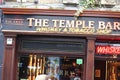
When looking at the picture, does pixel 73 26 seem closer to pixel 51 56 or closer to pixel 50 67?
pixel 51 56

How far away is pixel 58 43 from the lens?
484 inches

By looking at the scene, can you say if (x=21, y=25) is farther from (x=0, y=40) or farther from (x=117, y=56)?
→ (x=117, y=56)

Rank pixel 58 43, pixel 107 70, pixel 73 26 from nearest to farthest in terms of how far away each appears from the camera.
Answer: pixel 73 26 < pixel 58 43 < pixel 107 70

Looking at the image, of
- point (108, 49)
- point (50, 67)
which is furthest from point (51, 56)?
point (108, 49)

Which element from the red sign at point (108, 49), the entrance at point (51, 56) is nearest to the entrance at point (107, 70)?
the red sign at point (108, 49)

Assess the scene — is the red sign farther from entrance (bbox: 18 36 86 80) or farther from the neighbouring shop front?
entrance (bbox: 18 36 86 80)

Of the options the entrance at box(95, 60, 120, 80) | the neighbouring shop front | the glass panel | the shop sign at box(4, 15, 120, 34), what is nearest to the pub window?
the neighbouring shop front

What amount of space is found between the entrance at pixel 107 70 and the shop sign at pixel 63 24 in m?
1.19

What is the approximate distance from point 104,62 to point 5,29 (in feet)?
10.5

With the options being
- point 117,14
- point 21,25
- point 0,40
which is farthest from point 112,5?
point 0,40

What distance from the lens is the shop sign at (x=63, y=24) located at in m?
11.9

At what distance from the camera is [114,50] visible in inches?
484

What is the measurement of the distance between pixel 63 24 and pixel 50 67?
138 centimetres

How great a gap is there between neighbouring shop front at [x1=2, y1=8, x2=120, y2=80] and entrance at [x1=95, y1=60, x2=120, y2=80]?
1.4 inches
